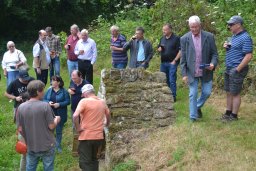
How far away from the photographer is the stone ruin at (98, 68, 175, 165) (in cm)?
799

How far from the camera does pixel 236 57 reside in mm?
7633

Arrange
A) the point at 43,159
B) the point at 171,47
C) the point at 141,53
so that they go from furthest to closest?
the point at 141,53, the point at 171,47, the point at 43,159

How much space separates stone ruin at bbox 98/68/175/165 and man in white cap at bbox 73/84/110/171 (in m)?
0.69

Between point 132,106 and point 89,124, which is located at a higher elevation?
point 132,106

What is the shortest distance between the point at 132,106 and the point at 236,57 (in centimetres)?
207

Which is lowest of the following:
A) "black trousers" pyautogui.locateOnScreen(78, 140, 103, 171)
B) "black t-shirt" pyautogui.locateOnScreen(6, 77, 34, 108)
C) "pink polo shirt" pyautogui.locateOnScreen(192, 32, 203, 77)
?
"black trousers" pyautogui.locateOnScreen(78, 140, 103, 171)

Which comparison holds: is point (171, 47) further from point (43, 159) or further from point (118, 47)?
point (43, 159)

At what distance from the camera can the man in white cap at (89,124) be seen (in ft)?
22.7

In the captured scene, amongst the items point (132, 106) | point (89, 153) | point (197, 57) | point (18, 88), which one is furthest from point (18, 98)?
point (197, 57)

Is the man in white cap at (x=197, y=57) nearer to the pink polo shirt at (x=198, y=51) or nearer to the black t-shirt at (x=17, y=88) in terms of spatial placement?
the pink polo shirt at (x=198, y=51)

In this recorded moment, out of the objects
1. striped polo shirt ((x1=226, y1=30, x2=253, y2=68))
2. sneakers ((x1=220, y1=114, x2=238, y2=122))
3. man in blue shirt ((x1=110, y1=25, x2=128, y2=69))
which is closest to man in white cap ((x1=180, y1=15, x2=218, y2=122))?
striped polo shirt ((x1=226, y1=30, x2=253, y2=68))

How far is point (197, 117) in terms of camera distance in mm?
8258

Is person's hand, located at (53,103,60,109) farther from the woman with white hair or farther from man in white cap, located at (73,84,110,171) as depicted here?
the woman with white hair

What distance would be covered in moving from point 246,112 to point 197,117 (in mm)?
1200
